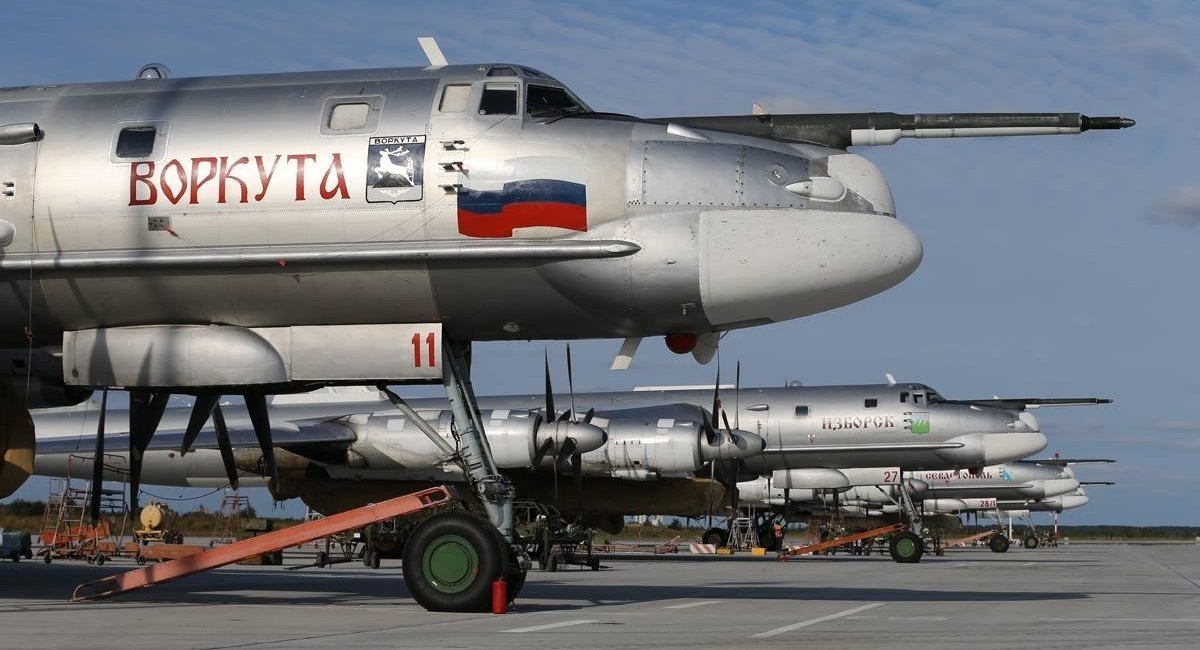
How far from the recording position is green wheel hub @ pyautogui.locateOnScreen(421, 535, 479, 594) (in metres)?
12.8

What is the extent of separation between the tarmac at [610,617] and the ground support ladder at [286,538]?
0.32m

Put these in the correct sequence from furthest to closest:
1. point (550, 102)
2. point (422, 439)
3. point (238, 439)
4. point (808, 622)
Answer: point (238, 439) → point (422, 439) → point (550, 102) → point (808, 622)

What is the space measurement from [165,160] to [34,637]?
499 centimetres

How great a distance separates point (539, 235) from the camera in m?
12.8

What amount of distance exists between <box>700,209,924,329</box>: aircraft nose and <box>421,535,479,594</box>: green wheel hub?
3.36m

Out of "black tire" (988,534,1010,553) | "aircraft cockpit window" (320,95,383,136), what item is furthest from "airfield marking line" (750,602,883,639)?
"black tire" (988,534,1010,553)

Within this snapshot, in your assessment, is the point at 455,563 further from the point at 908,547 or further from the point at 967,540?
the point at 967,540

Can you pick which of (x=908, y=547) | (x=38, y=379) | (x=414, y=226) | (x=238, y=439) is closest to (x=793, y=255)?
(x=414, y=226)

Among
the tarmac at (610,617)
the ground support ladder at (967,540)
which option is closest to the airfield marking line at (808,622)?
the tarmac at (610,617)

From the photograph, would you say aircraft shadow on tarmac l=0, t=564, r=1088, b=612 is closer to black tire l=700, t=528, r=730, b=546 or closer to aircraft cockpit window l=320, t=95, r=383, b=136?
aircraft cockpit window l=320, t=95, r=383, b=136

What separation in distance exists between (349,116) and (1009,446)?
30355 millimetres

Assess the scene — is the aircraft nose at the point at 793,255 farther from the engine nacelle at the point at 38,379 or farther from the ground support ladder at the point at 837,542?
the ground support ladder at the point at 837,542

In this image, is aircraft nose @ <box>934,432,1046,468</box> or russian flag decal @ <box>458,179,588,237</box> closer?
russian flag decal @ <box>458,179,588,237</box>

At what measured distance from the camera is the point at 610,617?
12.7 meters
